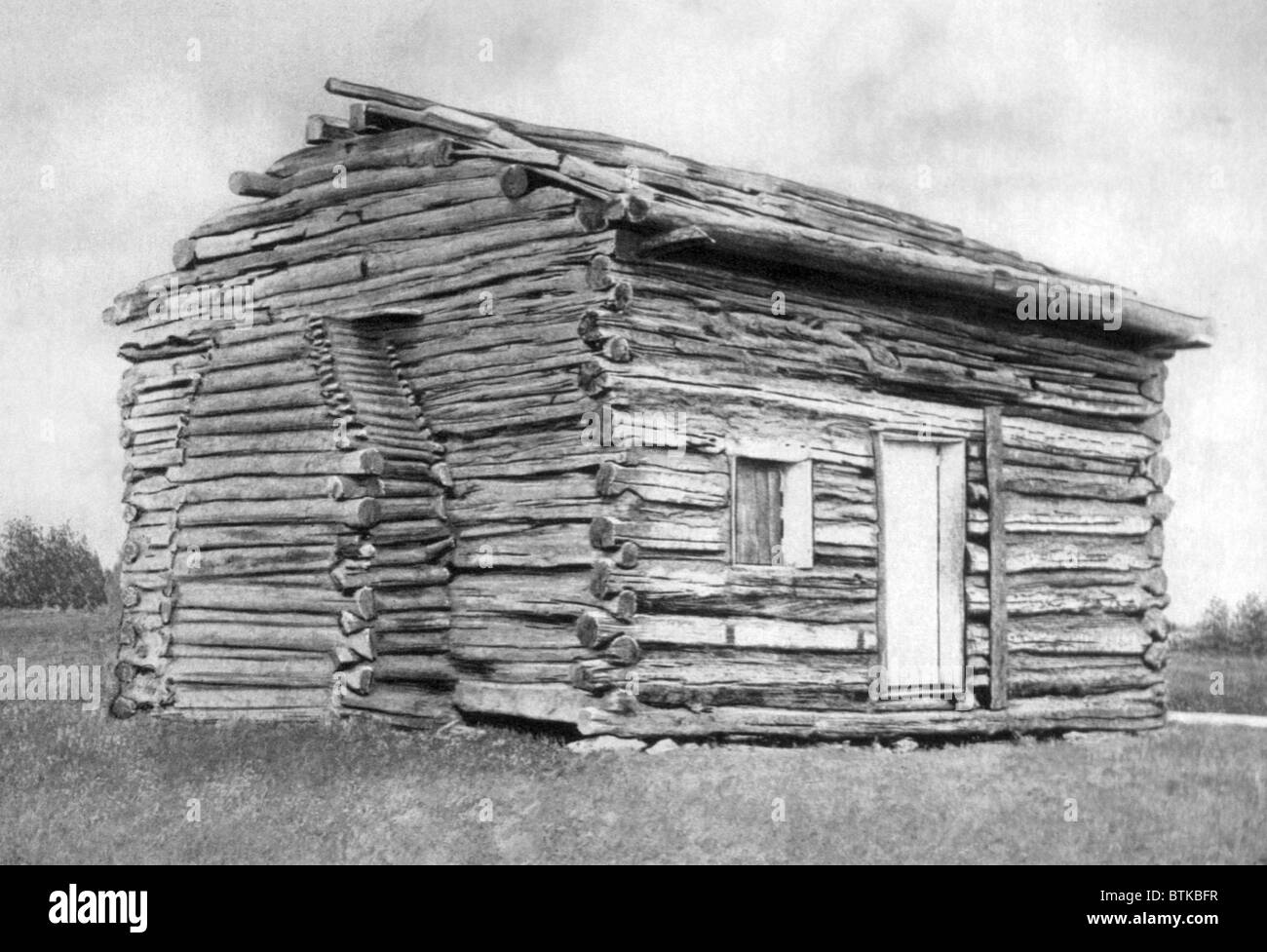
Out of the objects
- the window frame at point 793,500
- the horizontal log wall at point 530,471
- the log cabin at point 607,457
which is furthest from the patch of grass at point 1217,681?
the window frame at point 793,500

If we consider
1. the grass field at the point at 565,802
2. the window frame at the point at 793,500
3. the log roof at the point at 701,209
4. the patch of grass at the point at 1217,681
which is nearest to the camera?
the grass field at the point at 565,802

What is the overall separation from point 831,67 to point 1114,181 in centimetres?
252

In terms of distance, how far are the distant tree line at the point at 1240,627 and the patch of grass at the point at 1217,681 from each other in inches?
5.8

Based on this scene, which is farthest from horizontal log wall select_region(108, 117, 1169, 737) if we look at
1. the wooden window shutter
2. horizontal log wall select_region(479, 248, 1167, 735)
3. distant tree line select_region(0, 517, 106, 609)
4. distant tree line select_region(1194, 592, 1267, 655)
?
distant tree line select_region(1194, 592, 1267, 655)

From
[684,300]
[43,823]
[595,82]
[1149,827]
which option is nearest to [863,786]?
[1149,827]

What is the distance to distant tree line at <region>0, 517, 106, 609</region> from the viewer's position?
20.2m

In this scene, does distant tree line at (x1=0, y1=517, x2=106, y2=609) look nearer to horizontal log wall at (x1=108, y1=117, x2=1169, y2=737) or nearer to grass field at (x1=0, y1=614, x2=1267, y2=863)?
horizontal log wall at (x1=108, y1=117, x2=1169, y2=737)

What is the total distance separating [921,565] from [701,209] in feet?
13.0

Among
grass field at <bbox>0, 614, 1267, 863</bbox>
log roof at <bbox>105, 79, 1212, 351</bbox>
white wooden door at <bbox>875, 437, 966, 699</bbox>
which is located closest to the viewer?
grass field at <bbox>0, 614, 1267, 863</bbox>

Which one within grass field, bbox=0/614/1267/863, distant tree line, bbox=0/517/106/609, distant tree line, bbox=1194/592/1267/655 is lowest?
grass field, bbox=0/614/1267/863

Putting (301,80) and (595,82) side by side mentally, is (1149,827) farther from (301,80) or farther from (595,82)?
(301,80)

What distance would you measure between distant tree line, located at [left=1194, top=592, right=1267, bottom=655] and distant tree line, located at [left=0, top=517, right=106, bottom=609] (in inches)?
546

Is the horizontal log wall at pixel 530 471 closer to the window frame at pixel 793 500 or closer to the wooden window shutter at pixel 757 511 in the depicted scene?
the window frame at pixel 793 500

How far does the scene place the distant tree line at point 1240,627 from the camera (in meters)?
20.9
